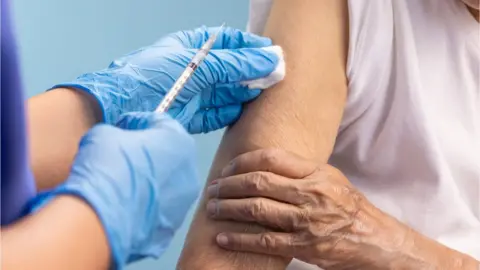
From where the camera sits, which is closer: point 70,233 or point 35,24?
point 70,233

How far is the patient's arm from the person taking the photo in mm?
872

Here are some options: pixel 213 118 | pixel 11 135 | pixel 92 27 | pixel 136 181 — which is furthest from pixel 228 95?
pixel 92 27

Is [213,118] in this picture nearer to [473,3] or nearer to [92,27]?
[473,3]

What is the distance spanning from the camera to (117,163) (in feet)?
1.95

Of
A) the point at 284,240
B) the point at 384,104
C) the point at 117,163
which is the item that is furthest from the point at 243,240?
the point at 384,104

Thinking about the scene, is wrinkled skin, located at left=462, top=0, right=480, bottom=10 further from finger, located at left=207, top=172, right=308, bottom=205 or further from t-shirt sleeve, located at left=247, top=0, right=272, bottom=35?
finger, located at left=207, top=172, right=308, bottom=205

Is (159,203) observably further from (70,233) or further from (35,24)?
(35,24)

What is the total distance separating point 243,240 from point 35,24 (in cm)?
106

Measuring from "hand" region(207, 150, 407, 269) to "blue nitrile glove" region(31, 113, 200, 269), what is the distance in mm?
156

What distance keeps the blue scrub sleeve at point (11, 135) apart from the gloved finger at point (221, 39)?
0.49 metres

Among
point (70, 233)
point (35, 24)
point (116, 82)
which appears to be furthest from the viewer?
point (35, 24)

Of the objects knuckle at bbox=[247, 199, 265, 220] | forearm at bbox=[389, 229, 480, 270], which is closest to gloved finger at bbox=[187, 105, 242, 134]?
knuckle at bbox=[247, 199, 265, 220]

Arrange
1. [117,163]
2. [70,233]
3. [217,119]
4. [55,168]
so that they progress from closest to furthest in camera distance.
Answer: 1. [70,233]
2. [117,163]
3. [55,168]
4. [217,119]

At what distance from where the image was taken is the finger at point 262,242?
83cm
